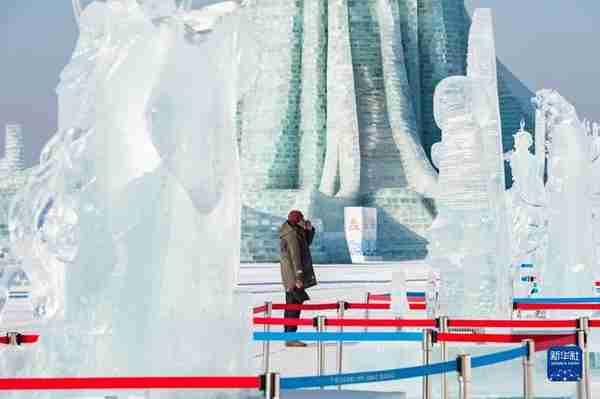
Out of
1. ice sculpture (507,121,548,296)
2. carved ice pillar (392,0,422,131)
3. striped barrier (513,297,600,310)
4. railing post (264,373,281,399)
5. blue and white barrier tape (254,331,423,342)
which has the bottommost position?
railing post (264,373,281,399)

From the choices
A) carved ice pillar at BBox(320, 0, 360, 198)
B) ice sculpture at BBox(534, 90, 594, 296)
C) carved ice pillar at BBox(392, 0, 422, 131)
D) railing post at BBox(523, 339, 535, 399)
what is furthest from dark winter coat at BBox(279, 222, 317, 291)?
carved ice pillar at BBox(392, 0, 422, 131)

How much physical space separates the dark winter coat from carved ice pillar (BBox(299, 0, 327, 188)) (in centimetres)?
2176

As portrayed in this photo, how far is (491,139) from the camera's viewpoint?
11.8m

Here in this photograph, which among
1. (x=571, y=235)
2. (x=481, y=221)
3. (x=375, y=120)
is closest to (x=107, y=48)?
(x=481, y=221)

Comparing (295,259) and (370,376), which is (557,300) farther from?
(370,376)

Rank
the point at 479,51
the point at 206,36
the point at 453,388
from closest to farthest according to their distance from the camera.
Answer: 1. the point at 206,36
2. the point at 453,388
3. the point at 479,51

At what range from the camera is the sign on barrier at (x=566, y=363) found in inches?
260

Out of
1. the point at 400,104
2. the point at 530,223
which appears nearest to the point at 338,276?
the point at 530,223

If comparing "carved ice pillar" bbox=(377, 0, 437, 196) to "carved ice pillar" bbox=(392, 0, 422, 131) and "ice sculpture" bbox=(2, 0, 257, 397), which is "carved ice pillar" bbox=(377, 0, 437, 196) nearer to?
"carved ice pillar" bbox=(392, 0, 422, 131)

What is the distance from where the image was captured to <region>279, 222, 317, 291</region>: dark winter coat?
37.5 feet

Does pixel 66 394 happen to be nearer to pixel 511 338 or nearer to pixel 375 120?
pixel 511 338

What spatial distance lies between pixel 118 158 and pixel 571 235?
733cm

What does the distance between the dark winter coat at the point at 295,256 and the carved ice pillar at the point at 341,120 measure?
20814 millimetres

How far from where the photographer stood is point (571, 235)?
531 inches
